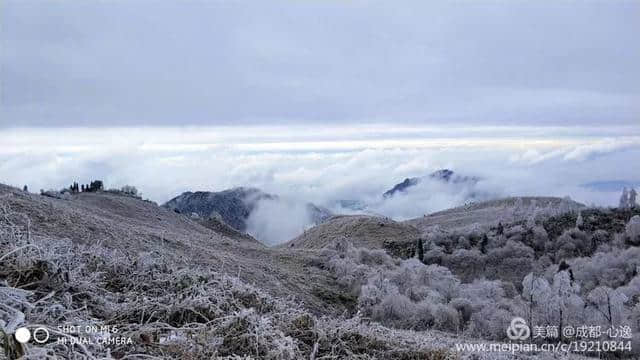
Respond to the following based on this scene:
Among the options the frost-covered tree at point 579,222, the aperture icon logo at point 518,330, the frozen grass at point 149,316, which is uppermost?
the frozen grass at point 149,316

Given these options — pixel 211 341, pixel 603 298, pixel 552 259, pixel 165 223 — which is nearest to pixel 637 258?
pixel 552 259

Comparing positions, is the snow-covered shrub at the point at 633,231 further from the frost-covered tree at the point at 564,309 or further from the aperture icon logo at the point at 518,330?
the aperture icon logo at the point at 518,330

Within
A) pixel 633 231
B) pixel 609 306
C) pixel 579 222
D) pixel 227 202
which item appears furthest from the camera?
pixel 227 202

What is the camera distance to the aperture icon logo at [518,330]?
29.7 feet

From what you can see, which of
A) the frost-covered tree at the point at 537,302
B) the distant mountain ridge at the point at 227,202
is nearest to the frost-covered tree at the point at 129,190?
the frost-covered tree at the point at 537,302

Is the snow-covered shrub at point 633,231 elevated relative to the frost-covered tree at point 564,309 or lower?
lower

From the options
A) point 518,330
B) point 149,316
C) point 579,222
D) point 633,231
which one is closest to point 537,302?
point 518,330

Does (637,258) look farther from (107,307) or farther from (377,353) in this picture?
(107,307)

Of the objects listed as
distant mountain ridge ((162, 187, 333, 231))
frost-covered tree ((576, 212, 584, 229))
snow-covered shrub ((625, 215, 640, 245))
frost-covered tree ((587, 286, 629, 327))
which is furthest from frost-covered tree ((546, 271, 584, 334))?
distant mountain ridge ((162, 187, 333, 231))

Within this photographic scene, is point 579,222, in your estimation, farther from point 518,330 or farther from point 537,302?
point 518,330

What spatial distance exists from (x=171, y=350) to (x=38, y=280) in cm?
141

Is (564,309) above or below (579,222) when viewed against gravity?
above

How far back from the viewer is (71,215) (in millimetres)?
10977

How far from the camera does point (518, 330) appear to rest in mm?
9414
